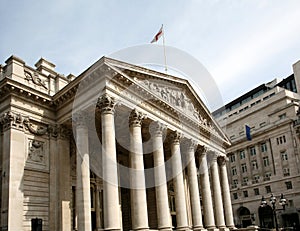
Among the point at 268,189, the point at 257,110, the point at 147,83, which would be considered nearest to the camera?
the point at 147,83

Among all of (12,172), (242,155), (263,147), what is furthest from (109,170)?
(242,155)

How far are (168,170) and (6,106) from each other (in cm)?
1768

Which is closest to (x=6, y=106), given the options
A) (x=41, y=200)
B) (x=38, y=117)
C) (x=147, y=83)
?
(x=38, y=117)

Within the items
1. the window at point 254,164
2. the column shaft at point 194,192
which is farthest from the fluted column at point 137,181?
the window at point 254,164

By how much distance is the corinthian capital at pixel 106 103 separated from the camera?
922 inches

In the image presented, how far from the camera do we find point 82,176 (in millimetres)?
23578

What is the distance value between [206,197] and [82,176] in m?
15.8

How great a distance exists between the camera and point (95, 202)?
31.0 metres

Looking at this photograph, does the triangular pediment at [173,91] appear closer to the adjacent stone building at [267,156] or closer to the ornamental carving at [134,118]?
the ornamental carving at [134,118]

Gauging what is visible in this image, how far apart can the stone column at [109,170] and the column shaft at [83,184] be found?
5.27 feet

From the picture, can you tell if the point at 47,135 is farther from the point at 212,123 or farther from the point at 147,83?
the point at 212,123

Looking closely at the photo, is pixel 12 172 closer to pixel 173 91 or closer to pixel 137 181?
pixel 137 181

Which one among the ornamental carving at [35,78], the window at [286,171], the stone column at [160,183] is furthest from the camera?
the window at [286,171]

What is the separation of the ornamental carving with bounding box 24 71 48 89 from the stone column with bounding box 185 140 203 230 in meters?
15.1
